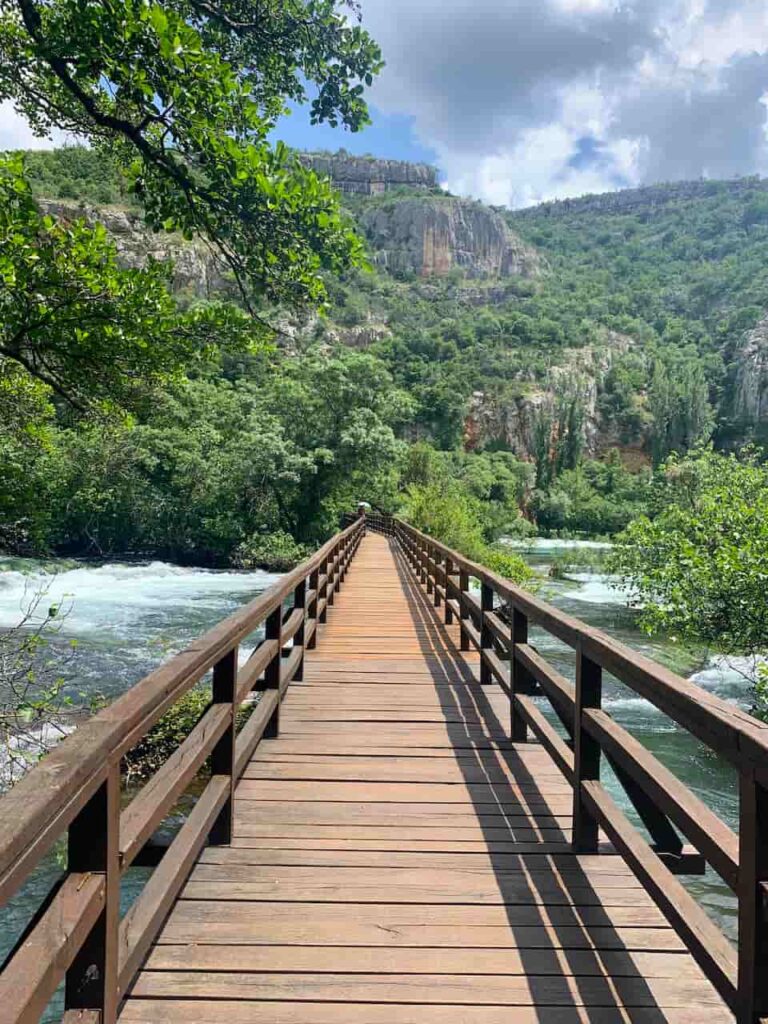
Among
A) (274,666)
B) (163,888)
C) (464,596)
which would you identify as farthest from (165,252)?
(163,888)

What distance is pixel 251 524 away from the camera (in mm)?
32219

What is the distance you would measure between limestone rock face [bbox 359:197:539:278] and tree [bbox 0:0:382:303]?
5159 inches

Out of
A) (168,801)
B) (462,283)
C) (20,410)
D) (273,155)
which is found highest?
(462,283)

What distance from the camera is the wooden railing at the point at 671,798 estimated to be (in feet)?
4.75

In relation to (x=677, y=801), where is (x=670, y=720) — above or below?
below

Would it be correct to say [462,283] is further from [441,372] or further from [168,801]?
[168,801]

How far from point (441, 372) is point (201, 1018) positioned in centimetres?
9223

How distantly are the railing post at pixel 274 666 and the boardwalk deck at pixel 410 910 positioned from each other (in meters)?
0.09

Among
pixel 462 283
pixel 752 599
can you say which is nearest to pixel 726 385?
pixel 462 283

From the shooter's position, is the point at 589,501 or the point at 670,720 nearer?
the point at 670,720

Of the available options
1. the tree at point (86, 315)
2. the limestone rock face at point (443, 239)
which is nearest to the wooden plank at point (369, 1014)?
the tree at point (86, 315)

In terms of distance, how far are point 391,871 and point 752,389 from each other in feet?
293

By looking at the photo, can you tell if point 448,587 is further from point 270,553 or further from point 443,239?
point 443,239

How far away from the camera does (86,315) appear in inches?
204
